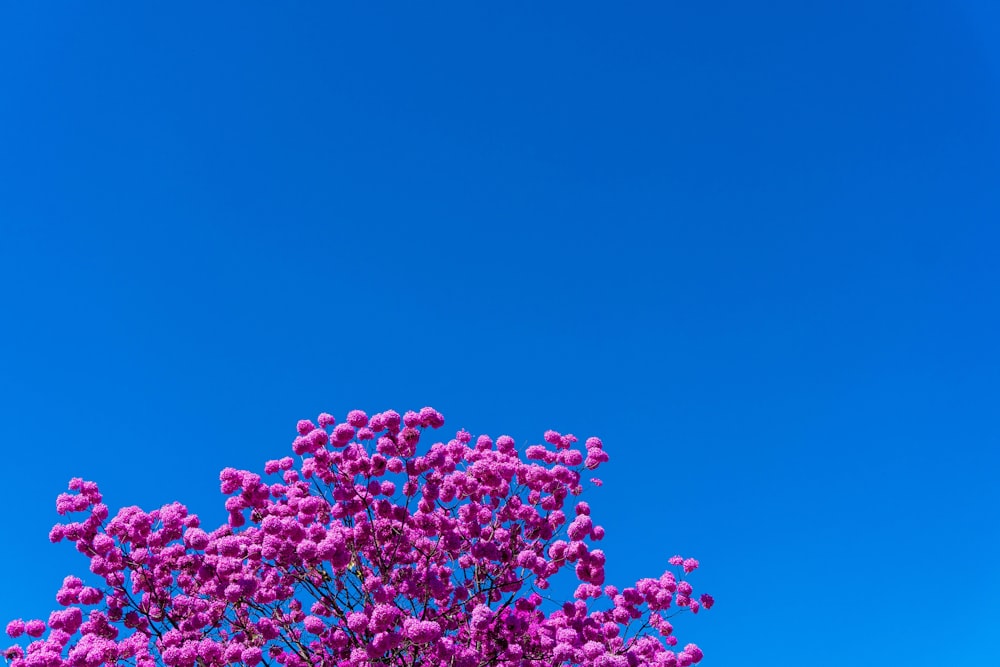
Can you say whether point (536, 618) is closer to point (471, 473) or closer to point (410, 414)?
point (471, 473)

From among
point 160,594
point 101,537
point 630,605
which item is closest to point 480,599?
point 630,605

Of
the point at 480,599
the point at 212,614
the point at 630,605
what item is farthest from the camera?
the point at 630,605

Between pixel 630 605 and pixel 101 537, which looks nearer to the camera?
pixel 101 537

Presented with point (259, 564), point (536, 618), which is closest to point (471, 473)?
point (536, 618)

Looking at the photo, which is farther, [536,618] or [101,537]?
[536,618]

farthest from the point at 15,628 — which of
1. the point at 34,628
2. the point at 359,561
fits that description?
the point at 359,561

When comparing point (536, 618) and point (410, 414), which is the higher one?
point (410, 414)

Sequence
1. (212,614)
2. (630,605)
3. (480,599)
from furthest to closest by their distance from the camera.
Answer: (630,605) → (480,599) → (212,614)

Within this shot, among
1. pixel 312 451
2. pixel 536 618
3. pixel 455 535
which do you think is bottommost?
pixel 536 618

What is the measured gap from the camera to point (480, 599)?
11531 mm

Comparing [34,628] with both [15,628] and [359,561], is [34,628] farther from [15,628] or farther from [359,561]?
[359,561]

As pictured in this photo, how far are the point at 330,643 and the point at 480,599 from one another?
2.48 meters

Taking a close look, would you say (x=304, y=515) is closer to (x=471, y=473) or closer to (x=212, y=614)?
(x=212, y=614)

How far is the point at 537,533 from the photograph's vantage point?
12039 mm
